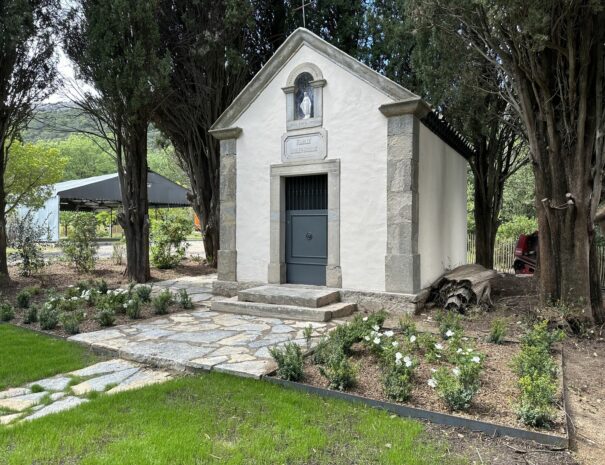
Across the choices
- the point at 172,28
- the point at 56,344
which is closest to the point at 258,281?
the point at 56,344

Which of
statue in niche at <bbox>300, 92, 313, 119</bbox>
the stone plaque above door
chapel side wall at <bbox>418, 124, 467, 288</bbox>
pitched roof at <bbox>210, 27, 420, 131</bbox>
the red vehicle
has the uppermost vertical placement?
pitched roof at <bbox>210, 27, 420, 131</bbox>

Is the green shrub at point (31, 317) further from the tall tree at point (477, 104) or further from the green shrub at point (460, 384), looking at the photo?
the tall tree at point (477, 104)

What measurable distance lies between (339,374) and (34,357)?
3.46 meters

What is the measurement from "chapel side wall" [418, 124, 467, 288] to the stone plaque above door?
1.67 metres

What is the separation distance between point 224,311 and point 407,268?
10.1ft

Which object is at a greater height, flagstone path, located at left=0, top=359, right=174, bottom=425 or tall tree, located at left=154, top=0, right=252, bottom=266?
tall tree, located at left=154, top=0, right=252, bottom=266

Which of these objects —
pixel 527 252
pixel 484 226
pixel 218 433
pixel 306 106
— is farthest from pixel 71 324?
pixel 527 252

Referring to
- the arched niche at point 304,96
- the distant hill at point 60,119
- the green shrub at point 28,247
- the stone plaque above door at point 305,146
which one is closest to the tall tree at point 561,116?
the arched niche at point 304,96

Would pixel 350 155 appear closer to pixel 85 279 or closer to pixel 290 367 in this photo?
pixel 290 367

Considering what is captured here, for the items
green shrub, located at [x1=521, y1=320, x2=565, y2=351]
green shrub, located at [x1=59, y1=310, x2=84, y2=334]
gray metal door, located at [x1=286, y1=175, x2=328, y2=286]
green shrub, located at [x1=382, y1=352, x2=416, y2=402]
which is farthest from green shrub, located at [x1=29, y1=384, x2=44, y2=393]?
green shrub, located at [x1=521, y1=320, x2=565, y2=351]

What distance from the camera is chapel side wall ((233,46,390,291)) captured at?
7.01 m

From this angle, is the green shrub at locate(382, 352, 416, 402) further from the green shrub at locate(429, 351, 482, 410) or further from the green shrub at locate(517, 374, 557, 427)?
the green shrub at locate(517, 374, 557, 427)

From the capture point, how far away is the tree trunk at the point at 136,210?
32.5 feet

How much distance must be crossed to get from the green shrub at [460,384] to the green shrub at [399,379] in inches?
8.0
